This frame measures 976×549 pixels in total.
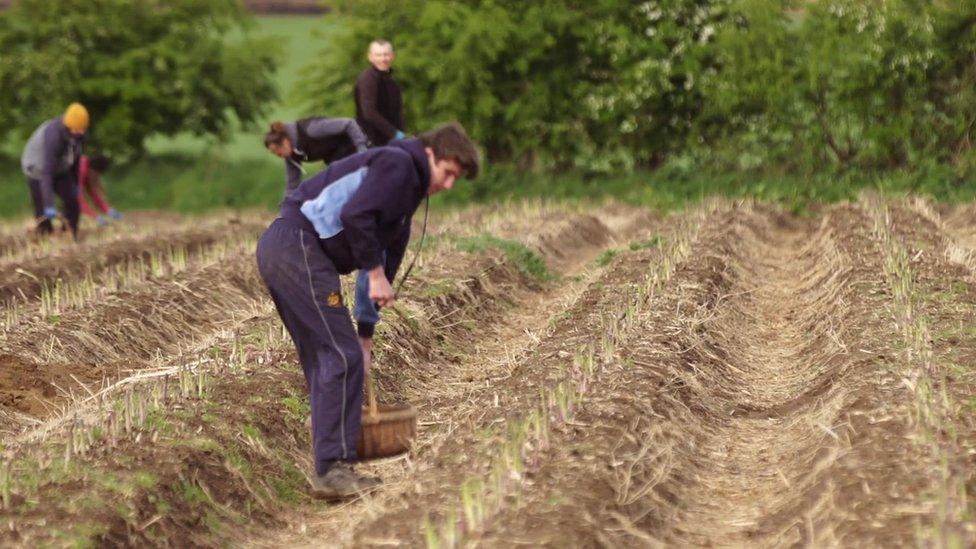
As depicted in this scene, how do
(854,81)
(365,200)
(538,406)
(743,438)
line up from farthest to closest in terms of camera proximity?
(854,81)
(743,438)
(538,406)
(365,200)

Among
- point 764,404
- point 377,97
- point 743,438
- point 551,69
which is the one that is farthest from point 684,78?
point 743,438

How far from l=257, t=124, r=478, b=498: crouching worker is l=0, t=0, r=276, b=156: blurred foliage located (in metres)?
23.1

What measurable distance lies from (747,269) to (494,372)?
15.9ft

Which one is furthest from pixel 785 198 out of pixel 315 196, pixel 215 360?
pixel 315 196

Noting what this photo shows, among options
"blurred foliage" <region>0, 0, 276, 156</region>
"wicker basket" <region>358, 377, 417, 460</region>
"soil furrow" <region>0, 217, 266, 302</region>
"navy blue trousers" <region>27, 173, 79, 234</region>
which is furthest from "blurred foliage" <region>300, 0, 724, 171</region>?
"wicker basket" <region>358, 377, 417, 460</region>

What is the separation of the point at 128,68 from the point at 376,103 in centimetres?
1744

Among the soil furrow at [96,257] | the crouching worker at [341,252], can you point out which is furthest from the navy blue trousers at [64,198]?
the crouching worker at [341,252]

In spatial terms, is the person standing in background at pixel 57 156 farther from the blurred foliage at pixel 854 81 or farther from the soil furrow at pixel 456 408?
the blurred foliage at pixel 854 81

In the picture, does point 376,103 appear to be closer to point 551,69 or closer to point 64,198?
point 64,198

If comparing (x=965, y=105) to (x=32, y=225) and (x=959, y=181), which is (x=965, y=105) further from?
(x=32, y=225)

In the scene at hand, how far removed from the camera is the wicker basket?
7.27 meters

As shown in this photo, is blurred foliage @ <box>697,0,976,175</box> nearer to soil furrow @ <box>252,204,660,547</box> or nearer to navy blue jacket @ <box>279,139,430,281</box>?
soil furrow @ <box>252,204,660,547</box>

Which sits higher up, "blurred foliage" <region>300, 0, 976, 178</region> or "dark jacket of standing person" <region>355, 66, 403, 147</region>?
"dark jacket of standing person" <region>355, 66, 403, 147</region>

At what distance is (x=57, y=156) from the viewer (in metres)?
16.6
